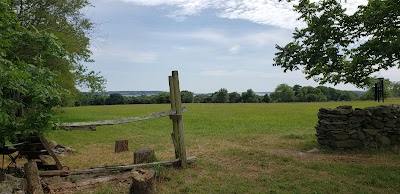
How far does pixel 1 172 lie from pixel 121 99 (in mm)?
72655

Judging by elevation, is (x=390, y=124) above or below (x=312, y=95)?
below

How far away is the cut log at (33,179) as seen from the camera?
679 centimetres

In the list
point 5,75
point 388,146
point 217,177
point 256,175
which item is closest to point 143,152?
point 217,177

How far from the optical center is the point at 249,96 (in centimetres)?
9075

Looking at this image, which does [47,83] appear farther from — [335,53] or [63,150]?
[335,53]

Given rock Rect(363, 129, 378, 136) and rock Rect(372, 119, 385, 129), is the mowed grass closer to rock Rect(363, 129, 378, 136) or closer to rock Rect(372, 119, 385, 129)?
rock Rect(363, 129, 378, 136)

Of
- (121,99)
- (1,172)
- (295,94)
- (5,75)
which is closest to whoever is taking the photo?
(5,75)

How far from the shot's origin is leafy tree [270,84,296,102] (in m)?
94.6

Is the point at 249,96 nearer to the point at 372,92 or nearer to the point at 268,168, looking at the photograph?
the point at 372,92

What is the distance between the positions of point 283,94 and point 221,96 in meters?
21.4

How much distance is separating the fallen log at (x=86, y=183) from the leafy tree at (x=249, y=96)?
267ft

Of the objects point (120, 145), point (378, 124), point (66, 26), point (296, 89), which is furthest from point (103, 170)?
point (296, 89)

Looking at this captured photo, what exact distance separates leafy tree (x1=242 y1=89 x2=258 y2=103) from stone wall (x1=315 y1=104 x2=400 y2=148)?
247 feet

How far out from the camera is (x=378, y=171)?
9352mm
